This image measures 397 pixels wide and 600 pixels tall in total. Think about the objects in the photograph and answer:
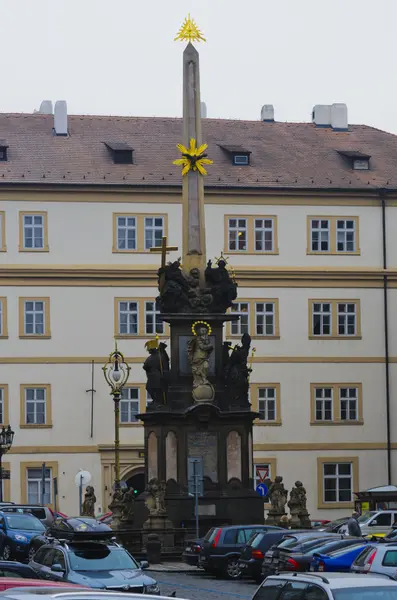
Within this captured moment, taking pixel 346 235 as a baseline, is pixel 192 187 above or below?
below

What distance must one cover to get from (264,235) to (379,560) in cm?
4206

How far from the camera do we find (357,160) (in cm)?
6888

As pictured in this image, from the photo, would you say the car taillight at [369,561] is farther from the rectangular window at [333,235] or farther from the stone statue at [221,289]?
the rectangular window at [333,235]

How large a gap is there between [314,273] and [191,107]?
1978 centimetres

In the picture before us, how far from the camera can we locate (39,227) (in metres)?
65.2

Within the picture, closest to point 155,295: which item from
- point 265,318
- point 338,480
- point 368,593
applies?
point 265,318

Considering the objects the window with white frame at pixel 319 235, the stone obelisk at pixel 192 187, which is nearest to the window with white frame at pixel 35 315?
the window with white frame at pixel 319 235

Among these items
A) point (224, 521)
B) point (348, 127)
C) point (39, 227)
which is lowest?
point (224, 521)

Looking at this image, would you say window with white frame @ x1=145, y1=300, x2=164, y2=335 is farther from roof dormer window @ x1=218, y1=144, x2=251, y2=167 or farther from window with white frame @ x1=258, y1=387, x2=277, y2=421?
roof dormer window @ x1=218, y1=144, x2=251, y2=167

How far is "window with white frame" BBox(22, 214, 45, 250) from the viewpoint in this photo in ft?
214

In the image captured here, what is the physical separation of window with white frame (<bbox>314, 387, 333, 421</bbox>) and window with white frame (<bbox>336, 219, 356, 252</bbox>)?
6.06 m

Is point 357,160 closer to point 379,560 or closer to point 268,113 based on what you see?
point 268,113

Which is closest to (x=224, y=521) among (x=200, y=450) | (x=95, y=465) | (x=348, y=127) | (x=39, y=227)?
(x=200, y=450)

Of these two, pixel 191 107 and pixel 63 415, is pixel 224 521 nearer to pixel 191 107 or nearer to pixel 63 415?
pixel 191 107
